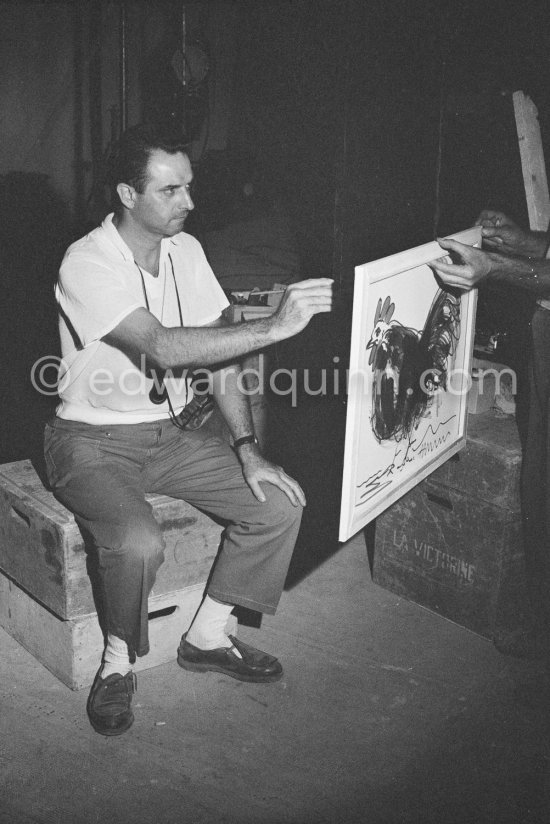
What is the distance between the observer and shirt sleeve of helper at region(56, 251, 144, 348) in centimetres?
265

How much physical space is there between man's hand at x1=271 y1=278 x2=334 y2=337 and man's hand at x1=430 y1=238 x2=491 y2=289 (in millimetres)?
348

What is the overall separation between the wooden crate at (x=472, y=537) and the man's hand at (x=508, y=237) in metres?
0.64

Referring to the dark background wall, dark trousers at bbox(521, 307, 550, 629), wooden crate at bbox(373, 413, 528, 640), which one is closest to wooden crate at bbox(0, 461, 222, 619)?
wooden crate at bbox(373, 413, 528, 640)

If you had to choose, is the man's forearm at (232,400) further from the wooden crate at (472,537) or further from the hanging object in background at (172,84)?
the hanging object in background at (172,84)

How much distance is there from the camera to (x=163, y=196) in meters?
2.84

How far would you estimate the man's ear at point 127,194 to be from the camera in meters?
2.85

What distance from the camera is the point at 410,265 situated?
2379 millimetres

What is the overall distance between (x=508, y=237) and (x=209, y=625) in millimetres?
1726

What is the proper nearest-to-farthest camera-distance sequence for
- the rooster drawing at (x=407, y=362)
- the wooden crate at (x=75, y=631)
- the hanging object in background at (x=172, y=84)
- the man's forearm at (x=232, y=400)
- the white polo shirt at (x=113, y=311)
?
the rooster drawing at (x=407, y=362) < the white polo shirt at (x=113, y=311) < the wooden crate at (x=75, y=631) < the man's forearm at (x=232, y=400) < the hanging object in background at (x=172, y=84)

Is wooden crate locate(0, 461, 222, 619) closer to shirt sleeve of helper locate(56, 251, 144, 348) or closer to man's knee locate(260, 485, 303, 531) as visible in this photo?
man's knee locate(260, 485, 303, 531)

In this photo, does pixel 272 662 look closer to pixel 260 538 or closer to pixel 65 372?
pixel 260 538

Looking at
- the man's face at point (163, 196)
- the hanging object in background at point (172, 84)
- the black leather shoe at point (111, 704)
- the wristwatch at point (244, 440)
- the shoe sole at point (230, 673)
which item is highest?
the hanging object in background at point (172, 84)

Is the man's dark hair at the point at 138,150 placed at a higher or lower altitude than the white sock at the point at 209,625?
higher
